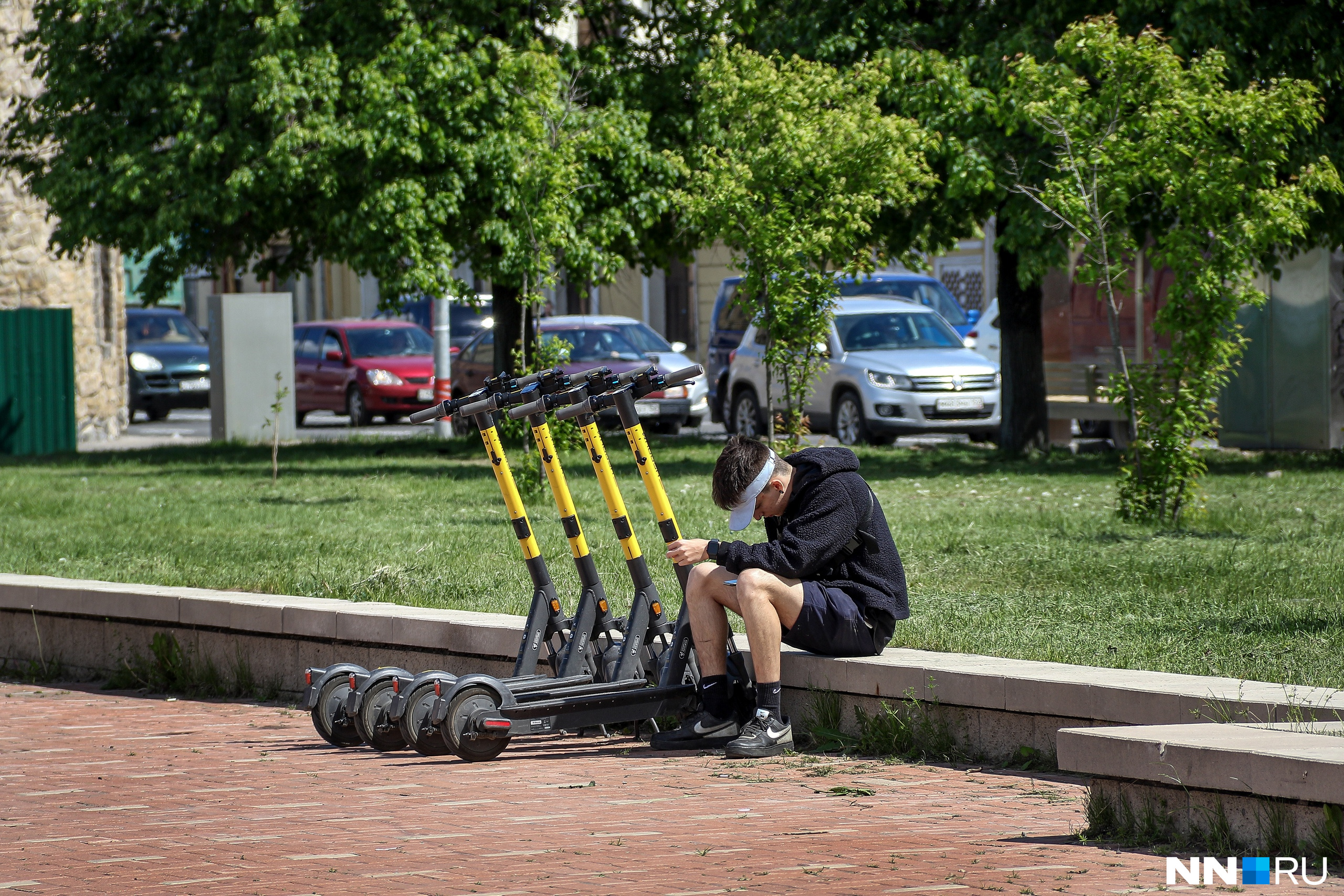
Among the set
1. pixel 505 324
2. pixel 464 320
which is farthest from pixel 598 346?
pixel 464 320

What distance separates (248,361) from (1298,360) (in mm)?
12653

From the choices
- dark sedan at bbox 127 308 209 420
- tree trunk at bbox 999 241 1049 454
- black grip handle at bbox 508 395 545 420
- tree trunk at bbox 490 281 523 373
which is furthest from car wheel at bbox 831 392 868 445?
black grip handle at bbox 508 395 545 420

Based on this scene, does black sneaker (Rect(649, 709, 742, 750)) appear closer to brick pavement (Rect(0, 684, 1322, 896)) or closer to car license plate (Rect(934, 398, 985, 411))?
brick pavement (Rect(0, 684, 1322, 896))

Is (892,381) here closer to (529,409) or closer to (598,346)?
(598,346)

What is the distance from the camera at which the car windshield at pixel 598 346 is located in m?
25.6

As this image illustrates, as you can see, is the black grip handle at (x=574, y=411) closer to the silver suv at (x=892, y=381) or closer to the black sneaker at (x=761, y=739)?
the black sneaker at (x=761, y=739)

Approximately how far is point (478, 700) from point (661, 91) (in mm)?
15576

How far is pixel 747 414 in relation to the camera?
24.3 metres

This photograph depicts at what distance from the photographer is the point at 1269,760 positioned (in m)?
4.84

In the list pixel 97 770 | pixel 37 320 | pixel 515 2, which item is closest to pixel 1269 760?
pixel 97 770

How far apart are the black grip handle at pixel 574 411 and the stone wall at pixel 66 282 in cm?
1753

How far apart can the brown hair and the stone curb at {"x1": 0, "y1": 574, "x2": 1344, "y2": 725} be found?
2.10 feet

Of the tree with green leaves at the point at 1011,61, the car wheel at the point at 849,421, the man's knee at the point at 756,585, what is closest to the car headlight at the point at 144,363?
the car wheel at the point at 849,421

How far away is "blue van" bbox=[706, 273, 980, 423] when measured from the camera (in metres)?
26.1
